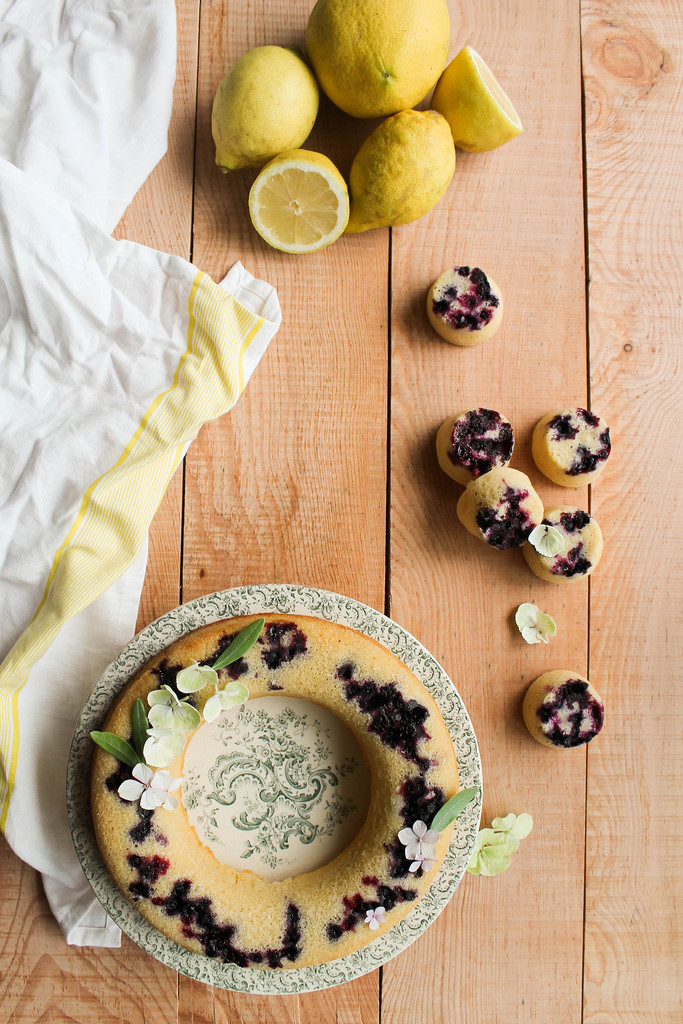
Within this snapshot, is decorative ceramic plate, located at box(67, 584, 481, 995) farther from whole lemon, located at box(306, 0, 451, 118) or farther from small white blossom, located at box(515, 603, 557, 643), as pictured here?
whole lemon, located at box(306, 0, 451, 118)

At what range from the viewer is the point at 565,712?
98cm

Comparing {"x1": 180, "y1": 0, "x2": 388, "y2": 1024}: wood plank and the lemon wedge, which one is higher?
the lemon wedge

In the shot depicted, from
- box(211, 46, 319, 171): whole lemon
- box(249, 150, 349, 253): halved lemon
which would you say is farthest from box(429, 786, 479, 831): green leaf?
box(211, 46, 319, 171): whole lemon

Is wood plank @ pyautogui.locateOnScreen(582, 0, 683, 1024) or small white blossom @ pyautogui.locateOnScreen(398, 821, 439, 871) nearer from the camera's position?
small white blossom @ pyautogui.locateOnScreen(398, 821, 439, 871)

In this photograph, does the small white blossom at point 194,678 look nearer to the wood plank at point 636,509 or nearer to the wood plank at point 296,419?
the wood plank at point 296,419

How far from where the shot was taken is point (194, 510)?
1.01m

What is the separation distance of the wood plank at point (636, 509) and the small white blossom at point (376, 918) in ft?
1.10

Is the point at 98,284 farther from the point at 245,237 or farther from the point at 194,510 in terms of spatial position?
the point at 194,510

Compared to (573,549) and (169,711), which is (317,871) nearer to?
(169,711)

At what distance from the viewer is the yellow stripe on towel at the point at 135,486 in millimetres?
897

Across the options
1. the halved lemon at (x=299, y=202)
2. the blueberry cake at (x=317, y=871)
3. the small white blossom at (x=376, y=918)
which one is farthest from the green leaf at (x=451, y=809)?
the halved lemon at (x=299, y=202)

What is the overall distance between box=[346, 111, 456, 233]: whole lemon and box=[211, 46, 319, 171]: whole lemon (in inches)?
3.7

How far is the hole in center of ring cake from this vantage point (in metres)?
0.92

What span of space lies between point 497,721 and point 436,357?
51 centimetres
